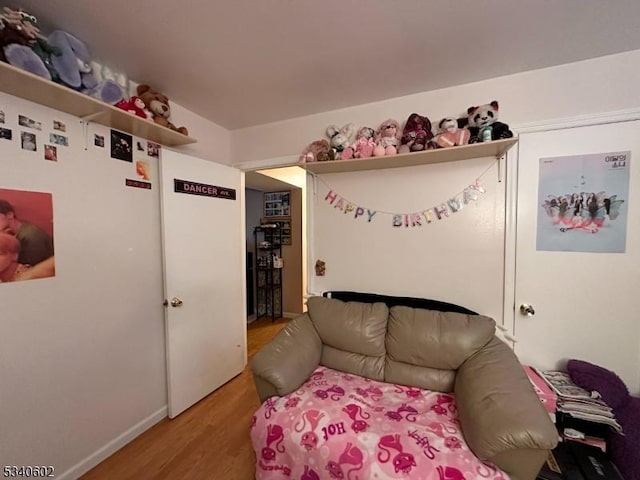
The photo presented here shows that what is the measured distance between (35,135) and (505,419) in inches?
102

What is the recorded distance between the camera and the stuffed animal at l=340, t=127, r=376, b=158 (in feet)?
6.42

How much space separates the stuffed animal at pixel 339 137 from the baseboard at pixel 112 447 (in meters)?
2.39

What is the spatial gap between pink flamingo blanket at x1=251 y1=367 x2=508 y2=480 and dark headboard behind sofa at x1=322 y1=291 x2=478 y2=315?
0.59 meters

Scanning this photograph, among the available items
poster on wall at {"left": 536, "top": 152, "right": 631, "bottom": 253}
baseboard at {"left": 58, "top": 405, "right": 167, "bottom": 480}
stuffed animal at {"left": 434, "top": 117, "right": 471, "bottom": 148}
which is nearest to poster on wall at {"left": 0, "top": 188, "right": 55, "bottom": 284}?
baseboard at {"left": 58, "top": 405, "right": 167, "bottom": 480}

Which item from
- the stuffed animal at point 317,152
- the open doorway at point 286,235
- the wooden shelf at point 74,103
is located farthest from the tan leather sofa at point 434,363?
the open doorway at point 286,235

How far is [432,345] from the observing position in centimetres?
162

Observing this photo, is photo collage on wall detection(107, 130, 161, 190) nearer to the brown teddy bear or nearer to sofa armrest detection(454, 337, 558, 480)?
the brown teddy bear

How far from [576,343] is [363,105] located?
2.27 metres

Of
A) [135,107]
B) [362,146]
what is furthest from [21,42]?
[362,146]

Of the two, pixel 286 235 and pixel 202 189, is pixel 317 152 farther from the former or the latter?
pixel 286 235

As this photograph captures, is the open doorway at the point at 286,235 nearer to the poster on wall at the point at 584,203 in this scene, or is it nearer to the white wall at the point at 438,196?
the white wall at the point at 438,196

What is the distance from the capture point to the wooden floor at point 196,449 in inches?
60.0


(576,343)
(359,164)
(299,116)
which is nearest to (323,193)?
(359,164)

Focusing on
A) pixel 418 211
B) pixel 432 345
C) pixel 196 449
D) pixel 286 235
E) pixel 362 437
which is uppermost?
pixel 418 211
